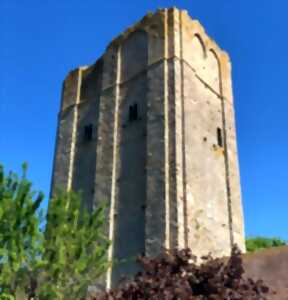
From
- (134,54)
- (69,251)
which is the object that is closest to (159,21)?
(134,54)

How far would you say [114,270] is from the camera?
1911 centimetres

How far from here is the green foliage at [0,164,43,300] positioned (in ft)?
41.0

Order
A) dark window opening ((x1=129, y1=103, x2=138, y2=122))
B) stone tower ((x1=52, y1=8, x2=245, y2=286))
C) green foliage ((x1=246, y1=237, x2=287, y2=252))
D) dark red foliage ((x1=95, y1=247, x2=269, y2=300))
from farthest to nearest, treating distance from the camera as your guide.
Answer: green foliage ((x1=246, y1=237, x2=287, y2=252))
dark window opening ((x1=129, y1=103, x2=138, y2=122))
stone tower ((x1=52, y1=8, x2=245, y2=286))
dark red foliage ((x1=95, y1=247, x2=269, y2=300))

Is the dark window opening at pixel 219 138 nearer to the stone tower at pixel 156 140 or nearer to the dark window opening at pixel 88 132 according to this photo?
the stone tower at pixel 156 140

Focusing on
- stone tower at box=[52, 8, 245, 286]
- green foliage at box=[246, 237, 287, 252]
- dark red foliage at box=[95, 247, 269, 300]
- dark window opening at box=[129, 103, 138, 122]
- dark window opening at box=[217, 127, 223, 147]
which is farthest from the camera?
green foliage at box=[246, 237, 287, 252]

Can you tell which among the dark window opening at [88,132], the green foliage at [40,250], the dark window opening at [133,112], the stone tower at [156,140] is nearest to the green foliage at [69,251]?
the green foliage at [40,250]

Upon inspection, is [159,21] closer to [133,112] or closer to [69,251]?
[133,112]

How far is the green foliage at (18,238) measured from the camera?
12484 millimetres

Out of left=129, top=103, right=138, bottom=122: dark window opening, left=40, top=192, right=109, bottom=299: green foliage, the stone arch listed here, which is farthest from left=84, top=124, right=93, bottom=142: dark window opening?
left=40, top=192, right=109, bottom=299: green foliage

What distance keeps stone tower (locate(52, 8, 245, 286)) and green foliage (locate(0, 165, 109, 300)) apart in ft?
14.9

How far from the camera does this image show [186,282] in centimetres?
843

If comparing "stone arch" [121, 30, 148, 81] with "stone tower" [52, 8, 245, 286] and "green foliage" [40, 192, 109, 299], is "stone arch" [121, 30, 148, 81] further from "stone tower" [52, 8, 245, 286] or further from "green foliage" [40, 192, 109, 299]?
"green foliage" [40, 192, 109, 299]

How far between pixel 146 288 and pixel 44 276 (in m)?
5.46

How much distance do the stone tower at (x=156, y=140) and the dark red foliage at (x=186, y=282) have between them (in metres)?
8.40
